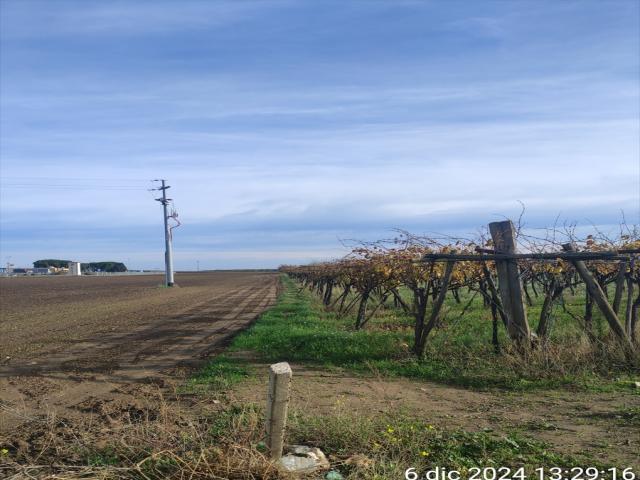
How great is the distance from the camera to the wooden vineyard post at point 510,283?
999 cm

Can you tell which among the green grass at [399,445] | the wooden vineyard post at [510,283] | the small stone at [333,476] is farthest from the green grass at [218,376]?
the wooden vineyard post at [510,283]

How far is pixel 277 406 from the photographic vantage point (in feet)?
15.9

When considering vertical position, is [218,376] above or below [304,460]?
below

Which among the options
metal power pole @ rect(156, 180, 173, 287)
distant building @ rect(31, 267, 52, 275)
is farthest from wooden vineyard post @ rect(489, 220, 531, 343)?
distant building @ rect(31, 267, 52, 275)

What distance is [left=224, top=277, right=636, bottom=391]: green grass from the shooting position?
8633 millimetres

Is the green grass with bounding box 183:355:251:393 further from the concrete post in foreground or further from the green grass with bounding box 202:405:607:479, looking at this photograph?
the concrete post in foreground

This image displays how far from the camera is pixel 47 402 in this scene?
334 inches

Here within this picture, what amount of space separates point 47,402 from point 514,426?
6222 mm

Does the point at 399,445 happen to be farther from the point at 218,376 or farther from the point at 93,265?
the point at 93,265

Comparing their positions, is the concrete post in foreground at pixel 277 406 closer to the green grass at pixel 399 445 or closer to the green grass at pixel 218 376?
the green grass at pixel 399 445

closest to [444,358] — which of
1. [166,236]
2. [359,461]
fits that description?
[359,461]

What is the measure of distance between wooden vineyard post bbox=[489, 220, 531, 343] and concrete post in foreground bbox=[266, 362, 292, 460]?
611 centimetres

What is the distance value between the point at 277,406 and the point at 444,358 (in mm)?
6285

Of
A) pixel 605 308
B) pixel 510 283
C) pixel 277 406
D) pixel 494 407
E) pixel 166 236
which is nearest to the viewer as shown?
pixel 277 406
